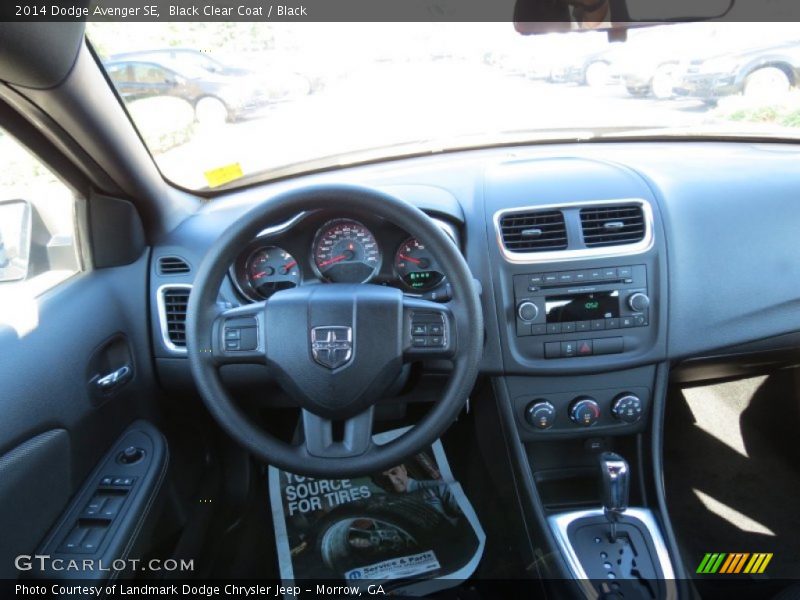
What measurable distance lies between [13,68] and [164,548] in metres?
1.46

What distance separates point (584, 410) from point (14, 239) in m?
1.83

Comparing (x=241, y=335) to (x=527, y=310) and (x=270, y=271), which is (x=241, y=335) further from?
(x=527, y=310)

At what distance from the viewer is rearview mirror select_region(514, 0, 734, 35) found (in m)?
1.76

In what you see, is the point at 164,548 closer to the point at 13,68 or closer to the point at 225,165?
the point at 225,165

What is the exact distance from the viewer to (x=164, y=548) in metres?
2.10

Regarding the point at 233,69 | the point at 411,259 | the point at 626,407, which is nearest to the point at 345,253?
the point at 411,259

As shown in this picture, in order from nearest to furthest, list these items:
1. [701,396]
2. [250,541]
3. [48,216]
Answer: [48,216]
[250,541]
[701,396]

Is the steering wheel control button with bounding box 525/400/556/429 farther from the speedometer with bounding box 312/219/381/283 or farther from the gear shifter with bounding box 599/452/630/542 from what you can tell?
the speedometer with bounding box 312/219/381/283

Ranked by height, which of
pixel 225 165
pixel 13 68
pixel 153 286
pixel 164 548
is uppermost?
pixel 13 68

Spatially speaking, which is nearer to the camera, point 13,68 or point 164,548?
point 13,68

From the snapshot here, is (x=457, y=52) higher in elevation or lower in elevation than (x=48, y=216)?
higher

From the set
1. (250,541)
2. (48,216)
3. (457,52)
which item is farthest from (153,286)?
(457,52)

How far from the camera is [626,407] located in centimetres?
216

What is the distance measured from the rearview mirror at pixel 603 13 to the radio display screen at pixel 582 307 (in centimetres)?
78
